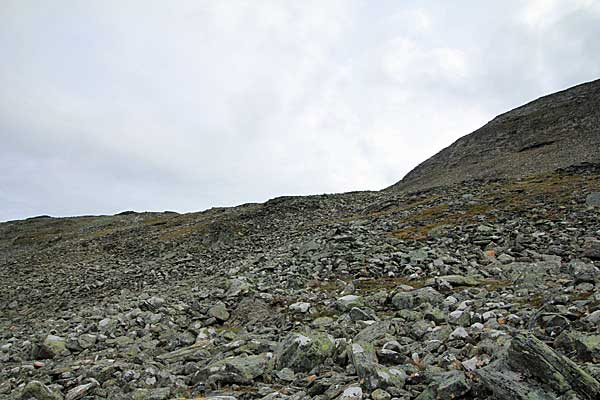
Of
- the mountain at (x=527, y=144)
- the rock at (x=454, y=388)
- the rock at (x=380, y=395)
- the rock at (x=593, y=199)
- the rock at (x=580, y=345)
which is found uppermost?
the mountain at (x=527, y=144)

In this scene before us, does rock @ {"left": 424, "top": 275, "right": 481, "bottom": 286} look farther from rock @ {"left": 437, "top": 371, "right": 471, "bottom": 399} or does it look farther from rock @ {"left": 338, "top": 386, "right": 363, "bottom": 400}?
rock @ {"left": 338, "top": 386, "right": 363, "bottom": 400}

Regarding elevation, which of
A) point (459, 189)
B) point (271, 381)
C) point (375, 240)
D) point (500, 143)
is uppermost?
point (500, 143)

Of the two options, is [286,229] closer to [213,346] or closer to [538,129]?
[213,346]

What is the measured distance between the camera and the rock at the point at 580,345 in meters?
5.13

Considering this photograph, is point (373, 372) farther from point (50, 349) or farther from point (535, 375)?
point (50, 349)

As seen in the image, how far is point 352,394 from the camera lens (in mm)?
5281

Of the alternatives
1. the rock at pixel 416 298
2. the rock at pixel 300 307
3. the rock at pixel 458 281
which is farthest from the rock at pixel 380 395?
the rock at pixel 458 281

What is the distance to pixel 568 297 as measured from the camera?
766 centimetres

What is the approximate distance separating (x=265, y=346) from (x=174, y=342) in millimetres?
3000

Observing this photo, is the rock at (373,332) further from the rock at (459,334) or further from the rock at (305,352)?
the rock at (459,334)

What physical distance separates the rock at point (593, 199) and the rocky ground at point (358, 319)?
161 mm

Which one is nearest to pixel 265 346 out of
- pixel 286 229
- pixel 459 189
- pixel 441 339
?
pixel 441 339

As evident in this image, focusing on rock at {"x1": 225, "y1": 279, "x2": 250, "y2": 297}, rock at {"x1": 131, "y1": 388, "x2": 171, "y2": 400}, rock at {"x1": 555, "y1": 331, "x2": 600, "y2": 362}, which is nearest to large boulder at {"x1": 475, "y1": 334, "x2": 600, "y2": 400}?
rock at {"x1": 555, "y1": 331, "x2": 600, "y2": 362}

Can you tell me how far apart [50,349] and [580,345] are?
1152 centimetres
